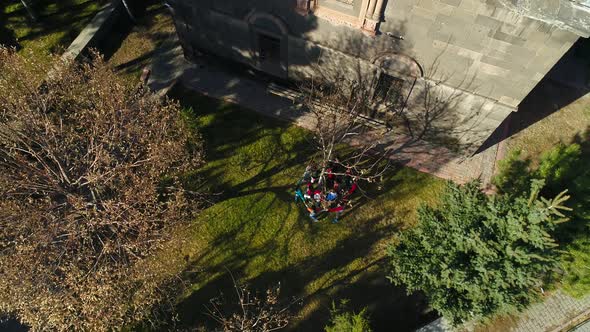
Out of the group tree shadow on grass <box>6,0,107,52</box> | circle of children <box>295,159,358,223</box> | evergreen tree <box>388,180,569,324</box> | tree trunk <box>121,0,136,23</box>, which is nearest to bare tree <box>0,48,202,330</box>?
circle of children <box>295,159,358,223</box>

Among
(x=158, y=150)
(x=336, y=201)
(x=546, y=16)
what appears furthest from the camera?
(x=336, y=201)

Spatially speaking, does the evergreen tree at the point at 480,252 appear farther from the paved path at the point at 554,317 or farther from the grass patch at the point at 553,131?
the grass patch at the point at 553,131

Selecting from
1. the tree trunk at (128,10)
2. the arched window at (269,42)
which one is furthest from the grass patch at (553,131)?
the tree trunk at (128,10)

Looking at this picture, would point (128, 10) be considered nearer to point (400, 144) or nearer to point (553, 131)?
point (400, 144)

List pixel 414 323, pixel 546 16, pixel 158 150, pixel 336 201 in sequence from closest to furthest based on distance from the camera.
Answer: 1. pixel 546 16
2. pixel 158 150
3. pixel 414 323
4. pixel 336 201

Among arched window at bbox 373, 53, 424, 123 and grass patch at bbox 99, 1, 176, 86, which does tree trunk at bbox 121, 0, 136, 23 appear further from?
arched window at bbox 373, 53, 424, 123

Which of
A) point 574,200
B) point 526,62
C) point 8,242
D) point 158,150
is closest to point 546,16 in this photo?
point 526,62

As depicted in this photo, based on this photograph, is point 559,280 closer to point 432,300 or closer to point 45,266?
point 432,300

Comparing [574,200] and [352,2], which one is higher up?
[352,2]
